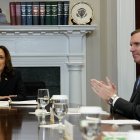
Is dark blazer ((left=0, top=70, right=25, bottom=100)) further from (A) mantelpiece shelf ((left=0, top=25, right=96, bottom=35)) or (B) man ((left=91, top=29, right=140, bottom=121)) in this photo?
(B) man ((left=91, top=29, right=140, bottom=121))

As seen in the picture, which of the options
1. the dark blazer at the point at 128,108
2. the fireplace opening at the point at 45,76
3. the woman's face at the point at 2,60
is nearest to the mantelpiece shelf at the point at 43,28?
the fireplace opening at the point at 45,76

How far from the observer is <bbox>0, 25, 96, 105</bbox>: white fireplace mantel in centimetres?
491

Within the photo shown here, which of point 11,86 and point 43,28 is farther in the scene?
point 43,28

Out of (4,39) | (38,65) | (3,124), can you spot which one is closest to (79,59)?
(38,65)

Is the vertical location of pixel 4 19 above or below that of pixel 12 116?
above

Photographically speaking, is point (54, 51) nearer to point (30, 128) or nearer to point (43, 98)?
point (43, 98)

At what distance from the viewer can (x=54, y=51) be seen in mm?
4973

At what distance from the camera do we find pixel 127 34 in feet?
14.9

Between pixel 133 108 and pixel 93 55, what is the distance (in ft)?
9.11

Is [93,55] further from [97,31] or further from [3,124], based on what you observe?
[3,124]

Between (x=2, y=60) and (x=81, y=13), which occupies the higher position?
(x=81, y=13)

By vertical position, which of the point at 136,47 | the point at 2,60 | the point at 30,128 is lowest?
the point at 30,128

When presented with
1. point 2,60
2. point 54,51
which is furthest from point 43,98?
point 54,51

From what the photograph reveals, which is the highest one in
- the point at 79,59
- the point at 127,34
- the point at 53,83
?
the point at 127,34
